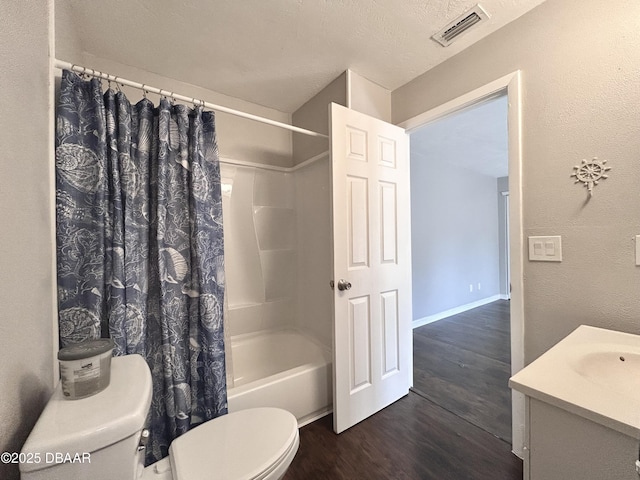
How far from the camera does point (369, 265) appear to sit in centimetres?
168

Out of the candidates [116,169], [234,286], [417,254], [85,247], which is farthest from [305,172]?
[417,254]

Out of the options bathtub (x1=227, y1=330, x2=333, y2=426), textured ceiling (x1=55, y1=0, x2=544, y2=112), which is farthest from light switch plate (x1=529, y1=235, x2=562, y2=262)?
bathtub (x1=227, y1=330, x2=333, y2=426)

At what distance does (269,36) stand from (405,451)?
8.18 feet

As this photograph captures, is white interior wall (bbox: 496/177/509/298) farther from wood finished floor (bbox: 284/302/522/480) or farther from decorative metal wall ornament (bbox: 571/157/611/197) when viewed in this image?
decorative metal wall ornament (bbox: 571/157/611/197)

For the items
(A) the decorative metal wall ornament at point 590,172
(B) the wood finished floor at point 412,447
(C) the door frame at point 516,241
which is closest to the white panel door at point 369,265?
(B) the wood finished floor at point 412,447

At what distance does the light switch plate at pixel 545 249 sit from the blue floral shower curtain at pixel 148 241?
5.36ft

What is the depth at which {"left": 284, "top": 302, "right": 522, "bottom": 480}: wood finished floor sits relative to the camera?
1.27 m

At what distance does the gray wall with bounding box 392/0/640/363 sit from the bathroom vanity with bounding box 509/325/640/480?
0.44m

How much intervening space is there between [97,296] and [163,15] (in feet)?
4.76

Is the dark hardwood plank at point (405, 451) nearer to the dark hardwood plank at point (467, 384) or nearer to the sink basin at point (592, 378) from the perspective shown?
the dark hardwood plank at point (467, 384)

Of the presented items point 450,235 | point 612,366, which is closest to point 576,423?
point 612,366

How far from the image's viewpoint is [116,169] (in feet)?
3.71

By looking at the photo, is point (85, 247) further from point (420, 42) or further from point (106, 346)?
point (420, 42)

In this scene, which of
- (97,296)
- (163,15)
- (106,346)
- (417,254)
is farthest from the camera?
(417,254)
